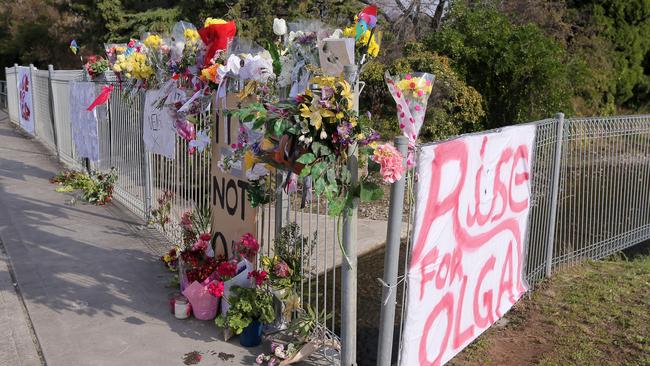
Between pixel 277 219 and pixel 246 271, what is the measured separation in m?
0.45

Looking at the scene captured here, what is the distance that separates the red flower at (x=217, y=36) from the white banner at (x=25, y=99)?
11104mm

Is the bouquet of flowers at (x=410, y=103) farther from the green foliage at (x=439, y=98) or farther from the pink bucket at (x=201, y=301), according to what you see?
the green foliage at (x=439, y=98)

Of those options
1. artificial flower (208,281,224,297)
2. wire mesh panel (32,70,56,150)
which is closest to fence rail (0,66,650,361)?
artificial flower (208,281,224,297)

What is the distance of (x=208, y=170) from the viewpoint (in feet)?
17.2

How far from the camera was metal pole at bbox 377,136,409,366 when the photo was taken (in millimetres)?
3076

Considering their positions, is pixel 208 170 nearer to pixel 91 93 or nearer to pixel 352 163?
pixel 352 163

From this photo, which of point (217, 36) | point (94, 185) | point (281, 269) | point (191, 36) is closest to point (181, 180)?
point (191, 36)

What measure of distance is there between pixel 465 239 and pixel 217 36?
2592mm

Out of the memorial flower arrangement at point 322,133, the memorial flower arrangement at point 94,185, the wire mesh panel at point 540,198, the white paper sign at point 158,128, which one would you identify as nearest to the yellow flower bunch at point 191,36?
the white paper sign at point 158,128

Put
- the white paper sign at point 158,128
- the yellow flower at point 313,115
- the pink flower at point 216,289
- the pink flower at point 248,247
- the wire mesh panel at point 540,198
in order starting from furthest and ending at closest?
the white paper sign at point 158,128 → the wire mesh panel at point 540,198 → the pink flower at point 248,247 → the pink flower at point 216,289 → the yellow flower at point 313,115

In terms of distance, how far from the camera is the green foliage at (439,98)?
1230 centimetres

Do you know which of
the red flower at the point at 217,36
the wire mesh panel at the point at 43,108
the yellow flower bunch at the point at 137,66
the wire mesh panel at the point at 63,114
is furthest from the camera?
the wire mesh panel at the point at 43,108

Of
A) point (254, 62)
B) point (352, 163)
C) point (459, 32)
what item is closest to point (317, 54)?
point (254, 62)

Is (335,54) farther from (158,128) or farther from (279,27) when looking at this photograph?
(158,128)
